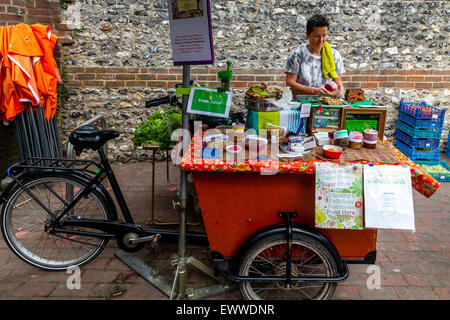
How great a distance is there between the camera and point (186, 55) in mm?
2455

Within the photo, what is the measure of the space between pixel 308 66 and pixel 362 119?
1.29 meters

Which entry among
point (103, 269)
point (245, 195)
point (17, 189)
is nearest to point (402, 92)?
point (245, 195)

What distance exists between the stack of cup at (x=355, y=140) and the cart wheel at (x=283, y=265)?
77 cm

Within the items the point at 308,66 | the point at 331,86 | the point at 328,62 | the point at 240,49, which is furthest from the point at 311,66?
the point at 240,49

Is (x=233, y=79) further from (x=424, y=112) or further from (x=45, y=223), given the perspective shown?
(x=45, y=223)

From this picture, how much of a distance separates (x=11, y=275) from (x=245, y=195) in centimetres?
206

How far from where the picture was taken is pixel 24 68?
414 centimetres

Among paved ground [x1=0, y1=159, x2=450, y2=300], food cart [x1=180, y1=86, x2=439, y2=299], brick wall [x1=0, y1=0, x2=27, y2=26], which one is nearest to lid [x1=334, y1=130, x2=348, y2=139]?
food cart [x1=180, y1=86, x2=439, y2=299]

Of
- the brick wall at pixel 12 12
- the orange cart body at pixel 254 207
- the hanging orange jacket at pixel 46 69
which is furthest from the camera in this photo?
the brick wall at pixel 12 12

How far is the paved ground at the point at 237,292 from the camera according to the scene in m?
2.86

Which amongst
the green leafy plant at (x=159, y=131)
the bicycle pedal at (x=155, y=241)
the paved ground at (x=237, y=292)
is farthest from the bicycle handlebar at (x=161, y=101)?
the paved ground at (x=237, y=292)

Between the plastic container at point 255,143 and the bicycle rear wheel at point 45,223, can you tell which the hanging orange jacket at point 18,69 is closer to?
the bicycle rear wheel at point 45,223

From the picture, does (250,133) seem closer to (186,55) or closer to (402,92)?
(186,55)

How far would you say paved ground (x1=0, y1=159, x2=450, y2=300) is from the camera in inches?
113
